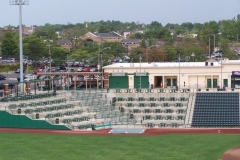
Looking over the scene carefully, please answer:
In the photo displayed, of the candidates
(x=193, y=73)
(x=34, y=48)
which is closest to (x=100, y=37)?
(x=34, y=48)

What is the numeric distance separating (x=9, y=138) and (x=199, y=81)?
2935 centimetres

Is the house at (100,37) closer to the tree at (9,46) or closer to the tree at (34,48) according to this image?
the tree at (9,46)

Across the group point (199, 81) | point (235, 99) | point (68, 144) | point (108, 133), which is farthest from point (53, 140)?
point (199, 81)

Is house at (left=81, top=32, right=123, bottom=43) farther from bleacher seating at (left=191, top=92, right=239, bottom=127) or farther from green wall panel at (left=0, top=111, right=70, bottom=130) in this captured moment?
green wall panel at (left=0, top=111, right=70, bottom=130)

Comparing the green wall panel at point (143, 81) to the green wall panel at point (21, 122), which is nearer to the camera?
the green wall panel at point (21, 122)

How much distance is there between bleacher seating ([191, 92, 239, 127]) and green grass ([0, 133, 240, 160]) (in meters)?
6.09


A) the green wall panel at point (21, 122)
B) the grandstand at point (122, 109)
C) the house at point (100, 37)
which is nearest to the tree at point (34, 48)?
the house at point (100, 37)

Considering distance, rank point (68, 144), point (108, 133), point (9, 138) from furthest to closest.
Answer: point (108, 133) < point (9, 138) < point (68, 144)

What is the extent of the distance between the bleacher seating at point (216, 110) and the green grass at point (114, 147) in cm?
609

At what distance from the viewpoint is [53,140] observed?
4062 centimetres

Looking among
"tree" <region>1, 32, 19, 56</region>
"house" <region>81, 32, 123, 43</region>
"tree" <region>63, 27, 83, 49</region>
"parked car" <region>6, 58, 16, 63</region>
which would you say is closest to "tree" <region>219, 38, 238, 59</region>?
"tree" <region>63, 27, 83, 49</region>

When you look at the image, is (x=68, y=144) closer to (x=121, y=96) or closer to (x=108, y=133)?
(x=108, y=133)

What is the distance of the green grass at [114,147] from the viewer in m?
34.5

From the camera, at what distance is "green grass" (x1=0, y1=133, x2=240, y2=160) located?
113 ft
